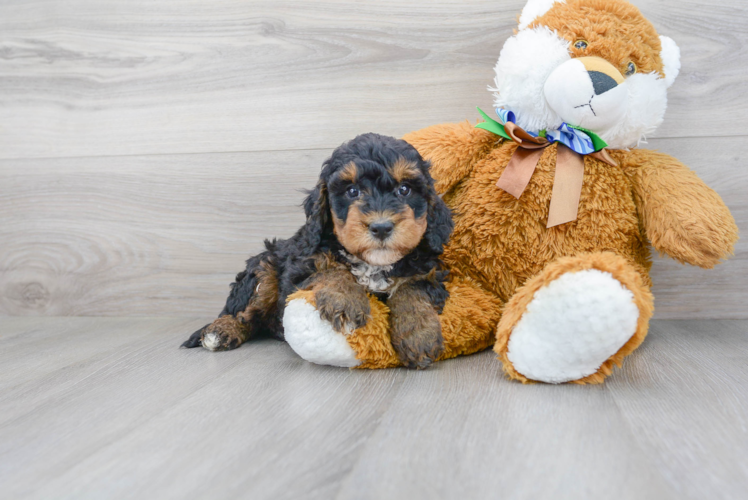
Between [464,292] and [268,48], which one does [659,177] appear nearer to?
[464,292]

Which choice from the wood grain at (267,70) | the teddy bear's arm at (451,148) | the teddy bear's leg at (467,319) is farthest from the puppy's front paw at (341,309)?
the wood grain at (267,70)

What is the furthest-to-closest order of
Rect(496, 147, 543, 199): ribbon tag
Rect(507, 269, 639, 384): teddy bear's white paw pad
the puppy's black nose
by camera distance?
Rect(496, 147, 543, 199): ribbon tag → the puppy's black nose → Rect(507, 269, 639, 384): teddy bear's white paw pad

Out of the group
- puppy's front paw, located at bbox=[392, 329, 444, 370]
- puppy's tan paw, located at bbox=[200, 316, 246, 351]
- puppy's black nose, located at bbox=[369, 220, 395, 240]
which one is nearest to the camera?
puppy's black nose, located at bbox=[369, 220, 395, 240]

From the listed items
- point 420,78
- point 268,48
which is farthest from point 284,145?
point 420,78

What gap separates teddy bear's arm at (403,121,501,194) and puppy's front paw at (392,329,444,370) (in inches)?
16.6

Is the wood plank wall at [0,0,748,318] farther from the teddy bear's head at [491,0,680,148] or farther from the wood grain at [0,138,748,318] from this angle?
the teddy bear's head at [491,0,680,148]

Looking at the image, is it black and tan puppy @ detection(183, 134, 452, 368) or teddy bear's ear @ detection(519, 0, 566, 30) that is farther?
teddy bear's ear @ detection(519, 0, 566, 30)

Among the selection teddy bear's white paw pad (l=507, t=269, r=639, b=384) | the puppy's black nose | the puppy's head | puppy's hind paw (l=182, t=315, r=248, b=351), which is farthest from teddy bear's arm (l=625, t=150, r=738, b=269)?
puppy's hind paw (l=182, t=315, r=248, b=351)

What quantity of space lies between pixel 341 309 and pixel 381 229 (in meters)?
0.21

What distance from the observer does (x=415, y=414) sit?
1087 mm

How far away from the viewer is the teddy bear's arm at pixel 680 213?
53.0 inches

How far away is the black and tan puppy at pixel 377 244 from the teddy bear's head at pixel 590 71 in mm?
375

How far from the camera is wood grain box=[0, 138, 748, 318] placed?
196 centimetres

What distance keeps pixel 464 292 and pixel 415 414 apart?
47cm
